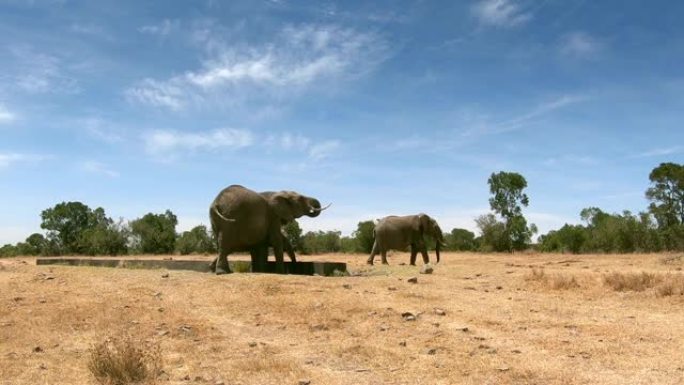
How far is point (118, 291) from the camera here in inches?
534

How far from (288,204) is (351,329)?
8.92m

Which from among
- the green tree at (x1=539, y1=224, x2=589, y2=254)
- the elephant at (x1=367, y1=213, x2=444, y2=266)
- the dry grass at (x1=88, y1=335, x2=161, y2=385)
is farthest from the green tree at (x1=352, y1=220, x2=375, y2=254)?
the dry grass at (x1=88, y1=335, x2=161, y2=385)

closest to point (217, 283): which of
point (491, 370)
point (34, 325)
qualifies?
point (34, 325)

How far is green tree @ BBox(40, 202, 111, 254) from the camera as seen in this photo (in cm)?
5434

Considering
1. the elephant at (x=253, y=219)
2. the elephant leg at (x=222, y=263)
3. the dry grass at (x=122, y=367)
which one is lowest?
the dry grass at (x=122, y=367)

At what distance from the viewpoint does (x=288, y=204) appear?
1852 centimetres

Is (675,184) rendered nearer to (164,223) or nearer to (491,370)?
(164,223)

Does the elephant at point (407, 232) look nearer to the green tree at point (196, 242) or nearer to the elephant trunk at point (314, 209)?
the elephant trunk at point (314, 209)

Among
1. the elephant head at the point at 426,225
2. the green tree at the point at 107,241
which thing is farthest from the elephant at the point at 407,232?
the green tree at the point at 107,241

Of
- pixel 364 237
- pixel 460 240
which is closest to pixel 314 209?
pixel 364 237

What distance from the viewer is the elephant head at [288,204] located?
18.3 m

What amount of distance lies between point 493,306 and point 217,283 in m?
6.06

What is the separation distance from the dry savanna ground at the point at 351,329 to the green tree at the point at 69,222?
41.3m

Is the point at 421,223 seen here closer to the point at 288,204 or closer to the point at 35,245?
the point at 288,204
